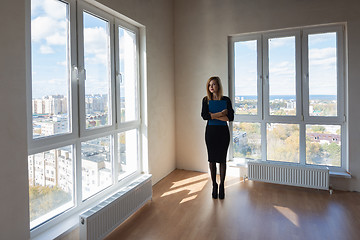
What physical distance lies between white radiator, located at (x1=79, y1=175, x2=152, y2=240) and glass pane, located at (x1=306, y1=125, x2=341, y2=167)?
8.52ft

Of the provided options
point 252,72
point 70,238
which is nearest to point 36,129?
point 70,238

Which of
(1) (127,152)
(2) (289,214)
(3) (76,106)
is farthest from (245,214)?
(3) (76,106)

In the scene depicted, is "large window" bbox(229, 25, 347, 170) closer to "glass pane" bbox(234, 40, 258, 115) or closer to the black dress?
"glass pane" bbox(234, 40, 258, 115)

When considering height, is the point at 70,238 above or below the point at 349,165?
below

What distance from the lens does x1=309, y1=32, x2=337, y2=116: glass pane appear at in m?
3.73

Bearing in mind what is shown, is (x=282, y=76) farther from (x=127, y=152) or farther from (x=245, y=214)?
(x=127, y=152)

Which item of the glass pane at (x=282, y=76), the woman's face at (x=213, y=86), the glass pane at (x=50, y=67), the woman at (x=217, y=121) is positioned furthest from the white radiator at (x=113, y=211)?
the glass pane at (x=282, y=76)

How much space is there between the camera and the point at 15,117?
74.4 inches

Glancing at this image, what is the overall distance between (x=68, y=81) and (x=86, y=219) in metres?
1.34

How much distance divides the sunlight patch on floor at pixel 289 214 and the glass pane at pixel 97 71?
2.37m

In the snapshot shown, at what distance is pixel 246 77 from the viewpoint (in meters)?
4.23

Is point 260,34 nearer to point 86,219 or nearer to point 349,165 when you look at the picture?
point 349,165

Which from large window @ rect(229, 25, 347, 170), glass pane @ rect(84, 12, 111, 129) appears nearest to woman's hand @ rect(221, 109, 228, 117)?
large window @ rect(229, 25, 347, 170)

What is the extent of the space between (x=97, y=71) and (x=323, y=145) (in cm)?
347
